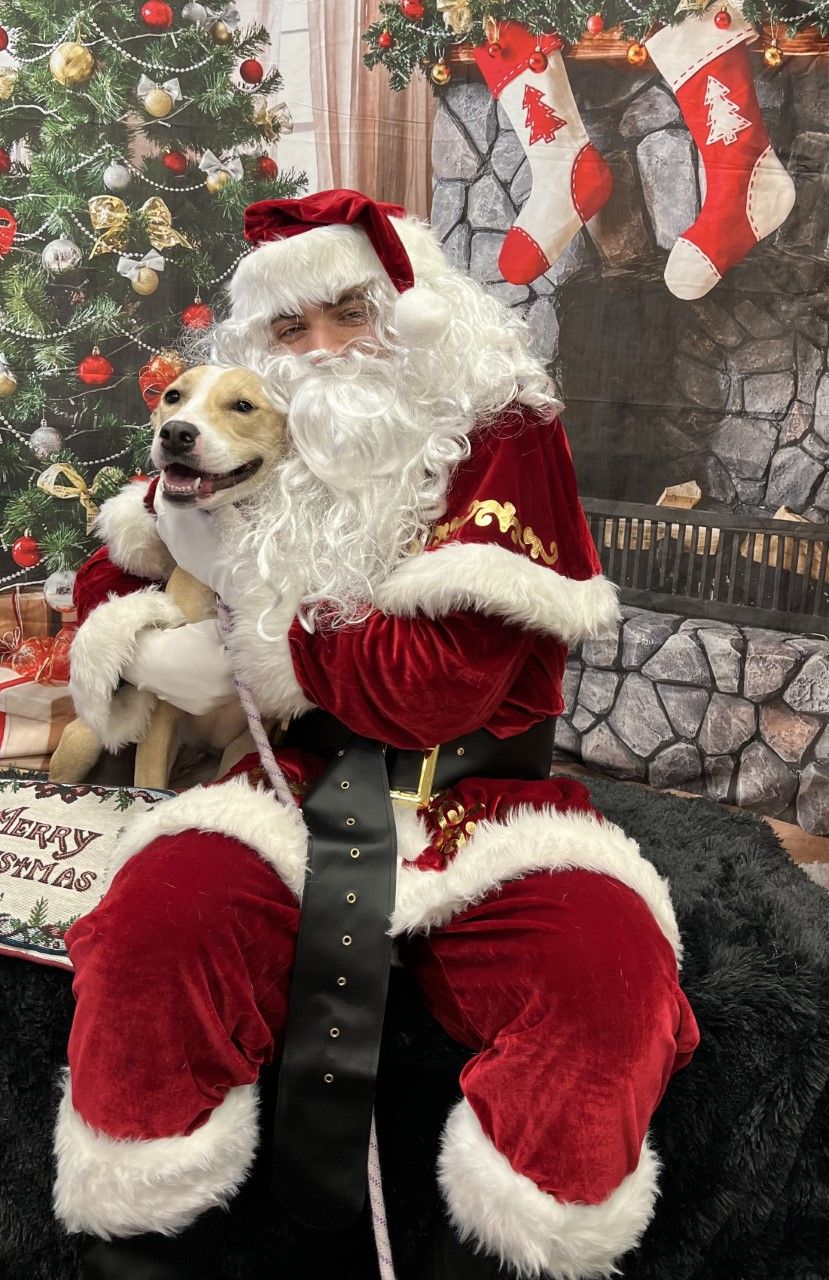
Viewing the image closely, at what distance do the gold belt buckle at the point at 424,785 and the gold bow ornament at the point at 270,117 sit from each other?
5.83 feet

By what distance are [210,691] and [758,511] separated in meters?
1.51

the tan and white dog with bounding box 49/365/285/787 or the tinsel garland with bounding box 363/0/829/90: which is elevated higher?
the tinsel garland with bounding box 363/0/829/90

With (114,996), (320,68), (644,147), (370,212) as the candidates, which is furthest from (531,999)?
(320,68)

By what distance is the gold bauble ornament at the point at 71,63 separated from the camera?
2336 millimetres

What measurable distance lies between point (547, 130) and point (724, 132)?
1.38ft

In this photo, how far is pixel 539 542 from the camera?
1.51 meters

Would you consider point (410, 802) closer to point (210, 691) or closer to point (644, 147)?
point (210, 691)

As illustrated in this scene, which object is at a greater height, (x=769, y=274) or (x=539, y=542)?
(x=769, y=274)

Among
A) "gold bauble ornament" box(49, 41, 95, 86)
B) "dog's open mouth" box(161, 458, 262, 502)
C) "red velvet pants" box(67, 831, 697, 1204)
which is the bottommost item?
"red velvet pants" box(67, 831, 697, 1204)

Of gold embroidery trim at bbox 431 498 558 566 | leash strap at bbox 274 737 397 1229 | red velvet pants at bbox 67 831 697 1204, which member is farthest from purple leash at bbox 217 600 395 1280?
gold embroidery trim at bbox 431 498 558 566

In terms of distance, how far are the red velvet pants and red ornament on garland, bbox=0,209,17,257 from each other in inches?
68.2

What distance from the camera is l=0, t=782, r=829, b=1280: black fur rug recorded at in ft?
4.91

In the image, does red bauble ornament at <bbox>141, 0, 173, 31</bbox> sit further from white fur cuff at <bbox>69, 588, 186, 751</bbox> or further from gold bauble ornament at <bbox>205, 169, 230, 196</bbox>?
white fur cuff at <bbox>69, 588, 186, 751</bbox>

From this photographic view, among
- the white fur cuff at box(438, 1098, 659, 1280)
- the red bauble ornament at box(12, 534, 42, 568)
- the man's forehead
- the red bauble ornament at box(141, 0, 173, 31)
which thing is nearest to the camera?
the white fur cuff at box(438, 1098, 659, 1280)
